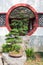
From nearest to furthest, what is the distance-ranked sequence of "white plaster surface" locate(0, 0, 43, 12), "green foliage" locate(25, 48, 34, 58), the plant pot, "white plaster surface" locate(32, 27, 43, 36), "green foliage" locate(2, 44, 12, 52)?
the plant pot → "green foliage" locate(2, 44, 12, 52) → "green foliage" locate(25, 48, 34, 58) → "white plaster surface" locate(0, 0, 43, 12) → "white plaster surface" locate(32, 27, 43, 36)

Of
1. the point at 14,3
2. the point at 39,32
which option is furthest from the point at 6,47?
the point at 14,3

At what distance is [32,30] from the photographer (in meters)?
12.2

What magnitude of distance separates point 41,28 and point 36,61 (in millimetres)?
1870

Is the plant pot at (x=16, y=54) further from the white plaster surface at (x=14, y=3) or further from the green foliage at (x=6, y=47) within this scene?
the white plaster surface at (x=14, y=3)

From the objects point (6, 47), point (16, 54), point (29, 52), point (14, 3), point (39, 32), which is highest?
point (14, 3)

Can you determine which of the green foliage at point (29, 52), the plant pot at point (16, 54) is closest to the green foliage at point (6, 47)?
the green foliage at point (29, 52)

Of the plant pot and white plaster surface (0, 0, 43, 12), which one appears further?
white plaster surface (0, 0, 43, 12)

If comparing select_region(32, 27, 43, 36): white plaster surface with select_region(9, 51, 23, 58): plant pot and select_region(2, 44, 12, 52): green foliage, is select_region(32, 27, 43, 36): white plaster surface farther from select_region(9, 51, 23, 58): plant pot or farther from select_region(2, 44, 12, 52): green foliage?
select_region(9, 51, 23, 58): plant pot

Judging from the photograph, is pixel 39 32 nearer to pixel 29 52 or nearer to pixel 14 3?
pixel 29 52

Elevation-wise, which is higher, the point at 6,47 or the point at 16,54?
the point at 16,54

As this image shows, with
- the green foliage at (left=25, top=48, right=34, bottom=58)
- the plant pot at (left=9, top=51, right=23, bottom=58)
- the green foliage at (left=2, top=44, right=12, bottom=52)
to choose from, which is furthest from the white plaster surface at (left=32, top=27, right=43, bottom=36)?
the plant pot at (left=9, top=51, right=23, bottom=58)

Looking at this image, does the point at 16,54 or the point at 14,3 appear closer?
the point at 16,54

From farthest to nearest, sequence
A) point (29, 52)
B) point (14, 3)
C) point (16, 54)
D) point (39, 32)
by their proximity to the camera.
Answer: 1. point (39, 32)
2. point (14, 3)
3. point (29, 52)
4. point (16, 54)

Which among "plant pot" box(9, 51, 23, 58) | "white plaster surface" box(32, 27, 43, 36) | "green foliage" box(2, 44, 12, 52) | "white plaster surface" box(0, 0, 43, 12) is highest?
"white plaster surface" box(0, 0, 43, 12)
